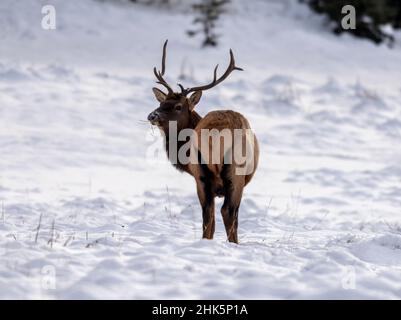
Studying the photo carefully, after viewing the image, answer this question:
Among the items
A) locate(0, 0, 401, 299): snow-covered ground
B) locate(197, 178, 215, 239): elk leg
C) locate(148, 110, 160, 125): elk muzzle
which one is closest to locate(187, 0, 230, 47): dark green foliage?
locate(0, 0, 401, 299): snow-covered ground

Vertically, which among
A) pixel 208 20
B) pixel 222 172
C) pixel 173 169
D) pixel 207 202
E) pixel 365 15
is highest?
pixel 365 15

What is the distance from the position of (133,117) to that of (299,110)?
3.69 meters

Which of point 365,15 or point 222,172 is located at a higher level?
point 365,15

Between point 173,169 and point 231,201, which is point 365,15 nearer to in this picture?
point 173,169

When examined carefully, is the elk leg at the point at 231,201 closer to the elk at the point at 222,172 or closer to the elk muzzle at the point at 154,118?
the elk at the point at 222,172

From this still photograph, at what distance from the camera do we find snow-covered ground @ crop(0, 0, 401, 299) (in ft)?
14.3

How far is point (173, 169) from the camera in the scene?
36.0 ft

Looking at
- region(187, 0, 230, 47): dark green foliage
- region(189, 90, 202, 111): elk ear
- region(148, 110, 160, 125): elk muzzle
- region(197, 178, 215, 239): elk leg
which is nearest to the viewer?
region(197, 178, 215, 239): elk leg

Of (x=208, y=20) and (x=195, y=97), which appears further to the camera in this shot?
(x=208, y=20)

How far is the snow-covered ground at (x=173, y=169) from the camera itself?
4.35m

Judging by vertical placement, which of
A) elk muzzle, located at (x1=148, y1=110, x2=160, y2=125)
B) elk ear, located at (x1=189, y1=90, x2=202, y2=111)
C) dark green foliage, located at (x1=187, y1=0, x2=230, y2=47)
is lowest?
elk muzzle, located at (x1=148, y1=110, x2=160, y2=125)

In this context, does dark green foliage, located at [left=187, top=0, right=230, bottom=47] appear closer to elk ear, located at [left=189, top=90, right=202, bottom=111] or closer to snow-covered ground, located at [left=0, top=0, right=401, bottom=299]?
snow-covered ground, located at [left=0, top=0, right=401, bottom=299]

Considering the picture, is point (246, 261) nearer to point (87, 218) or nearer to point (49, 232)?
point (49, 232)

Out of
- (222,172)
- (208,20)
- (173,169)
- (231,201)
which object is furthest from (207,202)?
(208,20)
